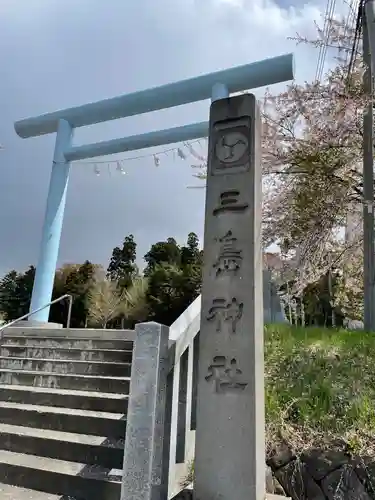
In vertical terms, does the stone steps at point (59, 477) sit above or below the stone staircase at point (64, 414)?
below

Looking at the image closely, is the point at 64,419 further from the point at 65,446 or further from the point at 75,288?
the point at 75,288

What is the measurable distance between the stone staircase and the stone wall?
4.40 feet

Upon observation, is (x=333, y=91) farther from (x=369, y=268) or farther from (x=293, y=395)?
(x=293, y=395)

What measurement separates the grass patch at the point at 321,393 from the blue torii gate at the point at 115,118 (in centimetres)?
476

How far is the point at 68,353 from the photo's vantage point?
5.26m

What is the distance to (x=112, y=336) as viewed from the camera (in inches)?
214

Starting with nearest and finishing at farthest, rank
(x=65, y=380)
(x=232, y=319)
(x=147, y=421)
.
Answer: (x=147, y=421), (x=232, y=319), (x=65, y=380)

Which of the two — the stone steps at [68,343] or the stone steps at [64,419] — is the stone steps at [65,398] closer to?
the stone steps at [64,419]

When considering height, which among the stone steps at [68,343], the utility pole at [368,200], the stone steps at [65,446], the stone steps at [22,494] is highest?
the utility pole at [368,200]

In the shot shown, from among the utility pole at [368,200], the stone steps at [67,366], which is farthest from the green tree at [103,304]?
the stone steps at [67,366]

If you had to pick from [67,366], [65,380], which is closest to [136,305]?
[67,366]

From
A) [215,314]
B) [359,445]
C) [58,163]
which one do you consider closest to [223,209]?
[215,314]

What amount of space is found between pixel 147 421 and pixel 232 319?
3.03ft

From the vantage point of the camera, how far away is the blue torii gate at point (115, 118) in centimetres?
755
